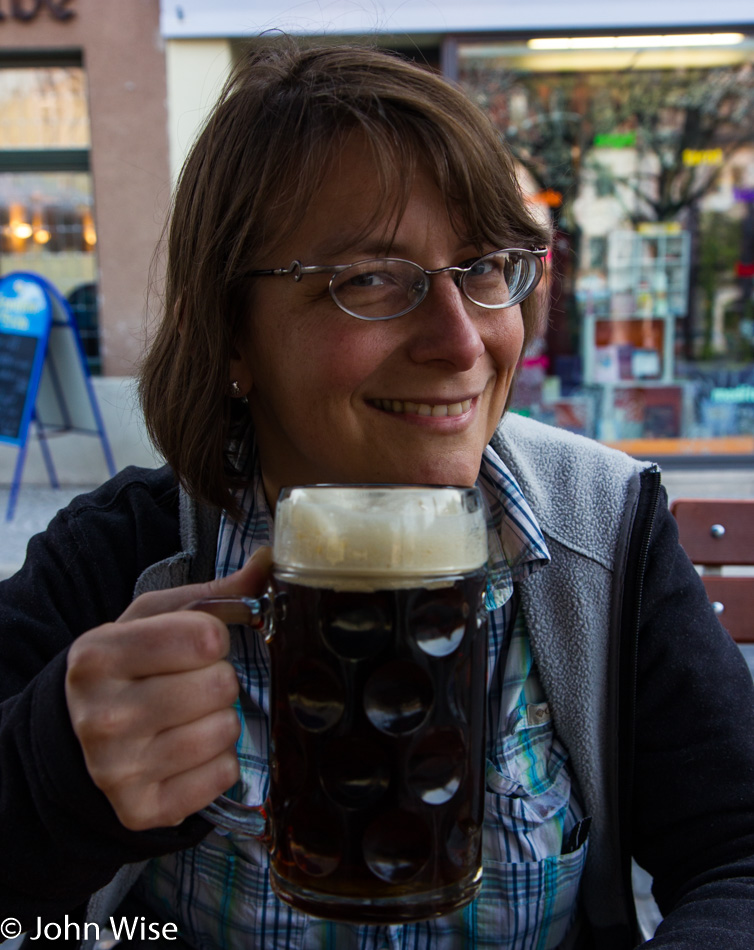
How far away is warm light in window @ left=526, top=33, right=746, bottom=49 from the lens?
577 cm

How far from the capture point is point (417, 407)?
130 centimetres

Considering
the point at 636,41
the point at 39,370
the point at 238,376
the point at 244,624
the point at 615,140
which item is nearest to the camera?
the point at 244,624

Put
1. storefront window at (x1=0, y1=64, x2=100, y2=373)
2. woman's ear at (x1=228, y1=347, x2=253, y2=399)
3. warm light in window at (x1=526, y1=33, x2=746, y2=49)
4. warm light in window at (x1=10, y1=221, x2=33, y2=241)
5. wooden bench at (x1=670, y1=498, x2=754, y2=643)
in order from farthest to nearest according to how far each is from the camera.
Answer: warm light in window at (x1=10, y1=221, x2=33, y2=241)
storefront window at (x1=0, y1=64, x2=100, y2=373)
warm light in window at (x1=526, y1=33, x2=746, y2=49)
wooden bench at (x1=670, y1=498, x2=754, y2=643)
woman's ear at (x1=228, y1=347, x2=253, y2=399)

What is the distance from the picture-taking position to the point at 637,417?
21.0 feet

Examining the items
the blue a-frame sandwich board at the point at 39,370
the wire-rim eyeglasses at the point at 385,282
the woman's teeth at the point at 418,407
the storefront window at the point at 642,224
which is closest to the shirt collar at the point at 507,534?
the woman's teeth at the point at 418,407

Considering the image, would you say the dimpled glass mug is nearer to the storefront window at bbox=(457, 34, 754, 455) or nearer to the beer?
the beer

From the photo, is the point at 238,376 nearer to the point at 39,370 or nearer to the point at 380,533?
the point at 380,533

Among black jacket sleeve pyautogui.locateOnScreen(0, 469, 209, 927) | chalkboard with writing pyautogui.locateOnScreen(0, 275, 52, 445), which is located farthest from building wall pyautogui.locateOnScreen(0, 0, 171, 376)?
black jacket sleeve pyautogui.locateOnScreen(0, 469, 209, 927)

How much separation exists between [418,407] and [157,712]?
2.02 feet

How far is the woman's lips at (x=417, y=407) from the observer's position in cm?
129

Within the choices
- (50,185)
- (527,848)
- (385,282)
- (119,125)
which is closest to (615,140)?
(119,125)

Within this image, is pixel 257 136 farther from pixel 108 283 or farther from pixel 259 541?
pixel 108 283

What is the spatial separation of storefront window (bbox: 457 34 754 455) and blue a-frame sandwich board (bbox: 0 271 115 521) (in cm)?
290

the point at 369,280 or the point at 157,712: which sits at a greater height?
the point at 369,280
